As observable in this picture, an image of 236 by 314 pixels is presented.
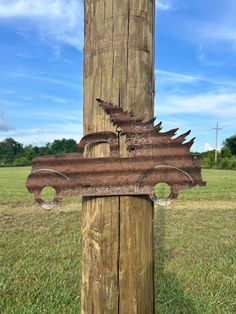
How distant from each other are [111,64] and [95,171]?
0.47 meters

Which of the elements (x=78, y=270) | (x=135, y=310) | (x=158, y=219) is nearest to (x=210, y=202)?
(x=158, y=219)

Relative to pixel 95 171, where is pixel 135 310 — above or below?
below

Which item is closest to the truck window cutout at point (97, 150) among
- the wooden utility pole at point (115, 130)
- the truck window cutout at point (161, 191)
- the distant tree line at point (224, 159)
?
the wooden utility pole at point (115, 130)

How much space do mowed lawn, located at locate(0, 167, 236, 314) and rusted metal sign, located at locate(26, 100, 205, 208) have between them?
2.18m

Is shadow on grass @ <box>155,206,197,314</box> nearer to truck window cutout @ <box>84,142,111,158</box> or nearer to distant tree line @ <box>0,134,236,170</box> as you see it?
truck window cutout @ <box>84,142,111,158</box>

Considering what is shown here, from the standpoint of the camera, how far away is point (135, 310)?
63.1 inches

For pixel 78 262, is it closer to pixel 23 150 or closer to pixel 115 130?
pixel 115 130

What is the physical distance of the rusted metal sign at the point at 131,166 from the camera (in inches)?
60.4

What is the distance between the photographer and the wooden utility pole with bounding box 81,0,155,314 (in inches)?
62.0

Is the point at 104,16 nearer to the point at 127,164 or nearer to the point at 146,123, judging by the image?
the point at 146,123

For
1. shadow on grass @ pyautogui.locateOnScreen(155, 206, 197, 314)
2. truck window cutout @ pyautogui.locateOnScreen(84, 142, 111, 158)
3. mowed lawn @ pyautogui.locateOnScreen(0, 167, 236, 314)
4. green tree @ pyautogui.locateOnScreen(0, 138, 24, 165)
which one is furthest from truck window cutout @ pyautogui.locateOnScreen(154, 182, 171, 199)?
green tree @ pyautogui.locateOnScreen(0, 138, 24, 165)

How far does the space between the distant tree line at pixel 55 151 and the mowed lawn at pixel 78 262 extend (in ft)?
50.0

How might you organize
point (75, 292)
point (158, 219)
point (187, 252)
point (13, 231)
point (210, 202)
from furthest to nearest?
point (210, 202) → point (158, 219) → point (13, 231) → point (187, 252) → point (75, 292)

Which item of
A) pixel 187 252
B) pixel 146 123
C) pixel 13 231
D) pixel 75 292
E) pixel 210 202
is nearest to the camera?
pixel 146 123
